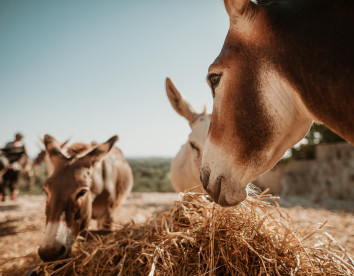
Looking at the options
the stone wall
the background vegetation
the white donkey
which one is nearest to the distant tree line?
the background vegetation

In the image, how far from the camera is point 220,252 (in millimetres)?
1542

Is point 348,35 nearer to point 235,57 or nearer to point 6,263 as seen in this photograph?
point 235,57

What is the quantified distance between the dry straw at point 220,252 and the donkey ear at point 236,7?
54.4 inches

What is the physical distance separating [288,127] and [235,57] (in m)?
0.45

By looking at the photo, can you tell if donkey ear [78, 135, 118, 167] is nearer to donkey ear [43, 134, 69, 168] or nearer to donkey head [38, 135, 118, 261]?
donkey head [38, 135, 118, 261]

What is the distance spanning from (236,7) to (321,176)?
12.6 m

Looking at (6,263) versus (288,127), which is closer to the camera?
(288,127)

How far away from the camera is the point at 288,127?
41.4 inches

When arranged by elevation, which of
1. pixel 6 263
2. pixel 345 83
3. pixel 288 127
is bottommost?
pixel 6 263

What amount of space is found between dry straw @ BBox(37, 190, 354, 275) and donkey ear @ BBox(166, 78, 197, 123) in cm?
141

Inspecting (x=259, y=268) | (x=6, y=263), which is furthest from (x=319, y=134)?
(x=6, y=263)

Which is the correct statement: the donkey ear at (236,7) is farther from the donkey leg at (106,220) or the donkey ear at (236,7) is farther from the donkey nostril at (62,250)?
the donkey leg at (106,220)

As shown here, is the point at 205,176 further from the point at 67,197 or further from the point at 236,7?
the point at 67,197

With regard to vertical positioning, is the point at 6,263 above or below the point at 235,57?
below
